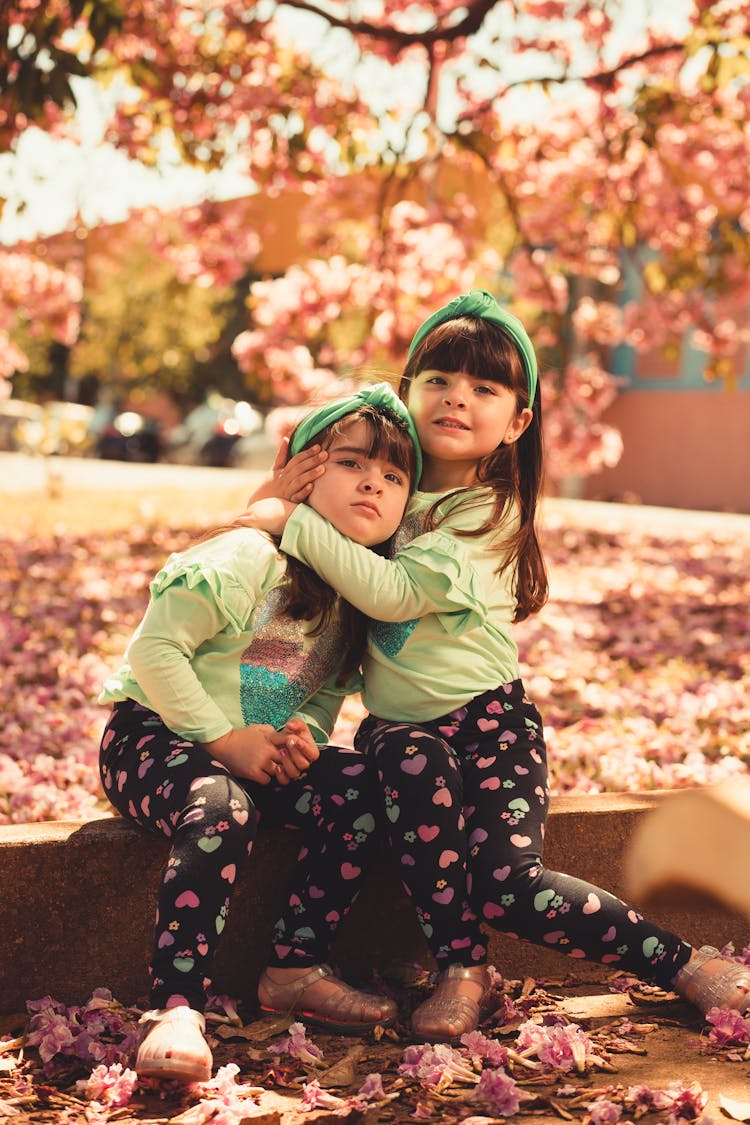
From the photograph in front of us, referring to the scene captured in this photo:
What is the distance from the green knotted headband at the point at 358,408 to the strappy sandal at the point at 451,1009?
3.25ft

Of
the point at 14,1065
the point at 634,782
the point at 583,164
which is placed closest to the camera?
the point at 14,1065

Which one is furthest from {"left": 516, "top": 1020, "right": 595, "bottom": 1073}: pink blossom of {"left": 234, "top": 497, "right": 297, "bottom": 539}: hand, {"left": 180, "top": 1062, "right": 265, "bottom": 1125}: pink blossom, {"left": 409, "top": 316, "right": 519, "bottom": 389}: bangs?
{"left": 409, "top": 316, "right": 519, "bottom": 389}: bangs

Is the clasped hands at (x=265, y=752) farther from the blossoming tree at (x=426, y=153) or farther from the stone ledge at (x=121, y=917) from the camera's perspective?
the blossoming tree at (x=426, y=153)

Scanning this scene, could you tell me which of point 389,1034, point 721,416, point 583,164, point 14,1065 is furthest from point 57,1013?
point 721,416

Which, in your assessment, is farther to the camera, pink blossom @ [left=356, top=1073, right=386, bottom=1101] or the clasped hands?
the clasped hands

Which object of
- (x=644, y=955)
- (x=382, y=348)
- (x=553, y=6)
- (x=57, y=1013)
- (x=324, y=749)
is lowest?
(x=57, y=1013)

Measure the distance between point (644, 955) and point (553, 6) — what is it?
822 centimetres

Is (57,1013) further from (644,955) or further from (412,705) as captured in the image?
(644,955)

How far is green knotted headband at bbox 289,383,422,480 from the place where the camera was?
8.34ft

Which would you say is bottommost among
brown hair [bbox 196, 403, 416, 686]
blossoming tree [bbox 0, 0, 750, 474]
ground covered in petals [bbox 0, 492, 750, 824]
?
ground covered in petals [bbox 0, 492, 750, 824]

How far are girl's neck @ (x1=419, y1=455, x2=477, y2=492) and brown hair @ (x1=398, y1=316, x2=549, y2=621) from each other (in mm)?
20

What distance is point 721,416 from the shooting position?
16875mm

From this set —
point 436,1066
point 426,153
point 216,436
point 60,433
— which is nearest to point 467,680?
point 436,1066

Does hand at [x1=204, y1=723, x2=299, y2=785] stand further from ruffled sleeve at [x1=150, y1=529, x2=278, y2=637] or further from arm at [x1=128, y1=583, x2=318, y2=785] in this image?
ruffled sleeve at [x1=150, y1=529, x2=278, y2=637]
